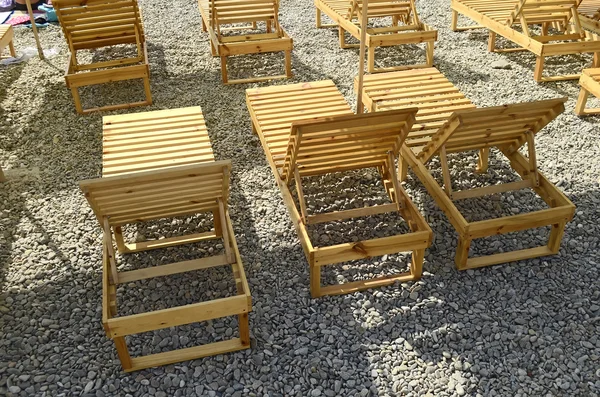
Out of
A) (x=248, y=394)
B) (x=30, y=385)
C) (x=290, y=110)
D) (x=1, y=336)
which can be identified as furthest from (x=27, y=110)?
(x=248, y=394)

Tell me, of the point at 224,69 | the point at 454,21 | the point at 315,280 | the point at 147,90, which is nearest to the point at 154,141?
the point at 147,90

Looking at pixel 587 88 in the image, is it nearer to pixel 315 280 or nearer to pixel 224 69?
pixel 315 280

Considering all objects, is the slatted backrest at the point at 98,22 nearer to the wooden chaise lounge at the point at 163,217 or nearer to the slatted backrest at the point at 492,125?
the wooden chaise lounge at the point at 163,217

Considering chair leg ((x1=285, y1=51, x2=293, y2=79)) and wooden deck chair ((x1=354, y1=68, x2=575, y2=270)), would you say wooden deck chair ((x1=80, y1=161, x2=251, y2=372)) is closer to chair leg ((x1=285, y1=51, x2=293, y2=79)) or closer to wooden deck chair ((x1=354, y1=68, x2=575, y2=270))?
wooden deck chair ((x1=354, y1=68, x2=575, y2=270))

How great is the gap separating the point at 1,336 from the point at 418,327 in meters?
2.32

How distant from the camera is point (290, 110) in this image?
4.68 m

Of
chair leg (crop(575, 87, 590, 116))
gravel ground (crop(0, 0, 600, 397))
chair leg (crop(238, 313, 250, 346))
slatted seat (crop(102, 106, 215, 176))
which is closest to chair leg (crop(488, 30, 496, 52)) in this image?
chair leg (crop(575, 87, 590, 116))

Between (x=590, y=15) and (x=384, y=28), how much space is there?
8.99 feet

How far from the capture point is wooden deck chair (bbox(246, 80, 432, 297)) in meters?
3.14

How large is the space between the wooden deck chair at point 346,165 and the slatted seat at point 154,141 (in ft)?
1.74

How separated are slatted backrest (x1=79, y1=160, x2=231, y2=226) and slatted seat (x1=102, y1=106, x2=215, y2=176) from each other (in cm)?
61

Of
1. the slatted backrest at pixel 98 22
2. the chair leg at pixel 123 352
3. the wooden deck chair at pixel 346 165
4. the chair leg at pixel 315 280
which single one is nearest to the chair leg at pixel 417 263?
the wooden deck chair at pixel 346 165

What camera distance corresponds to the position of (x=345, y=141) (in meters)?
3.39

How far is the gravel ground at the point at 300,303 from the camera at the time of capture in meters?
2.82
